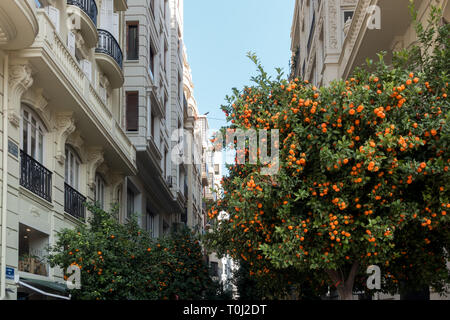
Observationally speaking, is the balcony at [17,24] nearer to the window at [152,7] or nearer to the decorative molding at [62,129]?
the decorative molding at [62,129]

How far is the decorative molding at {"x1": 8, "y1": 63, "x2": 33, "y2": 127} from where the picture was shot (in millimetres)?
13586

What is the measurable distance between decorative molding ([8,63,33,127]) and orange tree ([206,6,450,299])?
5136 mm

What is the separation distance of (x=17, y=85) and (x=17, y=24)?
1.56 metres

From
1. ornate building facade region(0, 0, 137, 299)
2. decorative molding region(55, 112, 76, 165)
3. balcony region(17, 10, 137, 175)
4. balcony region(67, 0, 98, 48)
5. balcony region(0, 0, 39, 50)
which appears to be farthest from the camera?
balcony region(67, 0, 98, 48)

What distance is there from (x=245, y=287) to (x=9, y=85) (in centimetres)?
2578

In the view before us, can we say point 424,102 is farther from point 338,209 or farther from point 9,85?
point 9,85

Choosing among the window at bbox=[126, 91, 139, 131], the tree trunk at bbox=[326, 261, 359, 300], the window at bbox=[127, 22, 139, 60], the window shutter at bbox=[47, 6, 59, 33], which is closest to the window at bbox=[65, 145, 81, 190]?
the window shutter at bbox=[47, 6, 59, 33]

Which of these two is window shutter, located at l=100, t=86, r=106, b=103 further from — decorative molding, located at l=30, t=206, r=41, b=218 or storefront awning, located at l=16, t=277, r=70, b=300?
storefront awning, located at l=16, t=277, r=70, b=300

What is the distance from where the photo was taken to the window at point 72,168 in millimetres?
18562

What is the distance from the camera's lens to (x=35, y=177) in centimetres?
1527

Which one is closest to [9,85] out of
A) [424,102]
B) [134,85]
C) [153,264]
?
[153,264]

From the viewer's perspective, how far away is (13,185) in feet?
44.2

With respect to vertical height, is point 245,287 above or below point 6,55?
below

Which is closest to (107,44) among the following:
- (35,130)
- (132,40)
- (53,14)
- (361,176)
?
(53,14)
